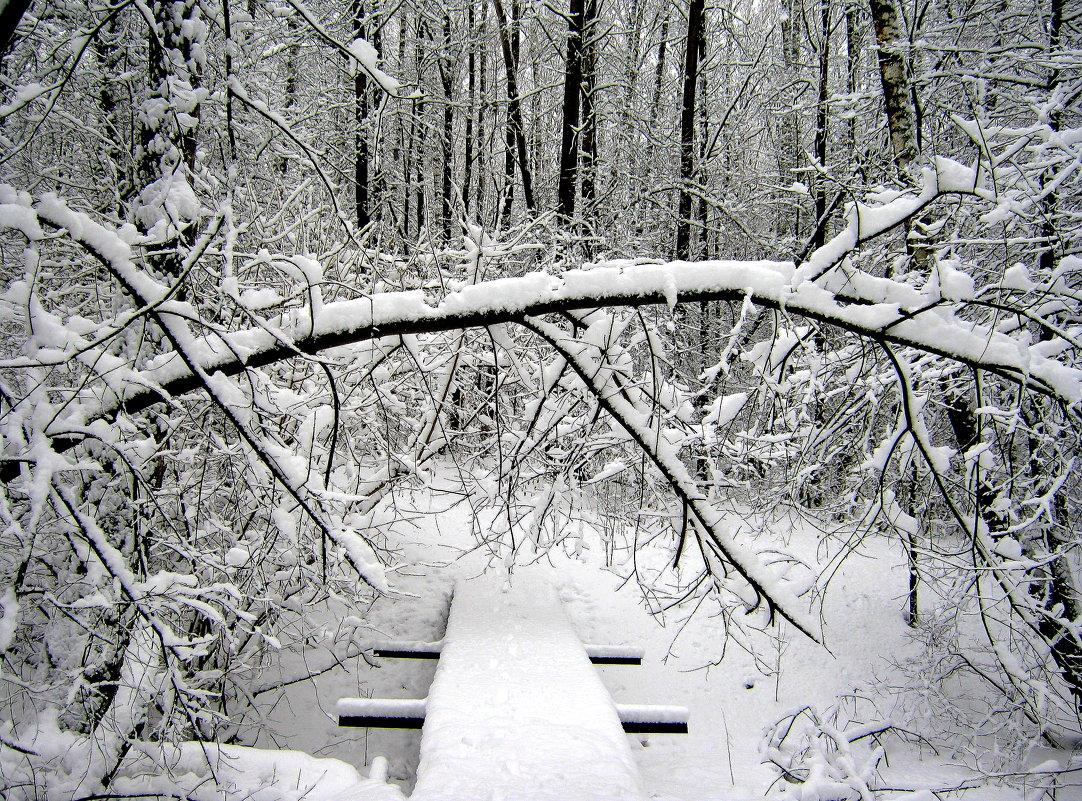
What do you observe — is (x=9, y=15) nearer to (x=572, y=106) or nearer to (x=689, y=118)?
(x=572, y=106)

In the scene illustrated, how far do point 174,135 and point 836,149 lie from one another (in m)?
12.1

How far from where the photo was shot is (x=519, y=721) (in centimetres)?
423

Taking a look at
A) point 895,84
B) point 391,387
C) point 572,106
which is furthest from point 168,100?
point 572,106

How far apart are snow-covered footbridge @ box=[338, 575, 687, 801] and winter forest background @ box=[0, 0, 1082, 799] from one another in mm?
1013

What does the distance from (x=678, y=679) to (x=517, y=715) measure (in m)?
3.33

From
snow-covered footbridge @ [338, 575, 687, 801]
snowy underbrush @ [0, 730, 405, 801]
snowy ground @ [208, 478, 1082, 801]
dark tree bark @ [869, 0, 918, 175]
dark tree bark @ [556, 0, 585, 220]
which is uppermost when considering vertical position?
dark tree bark @ [556, 0, 585, 220]

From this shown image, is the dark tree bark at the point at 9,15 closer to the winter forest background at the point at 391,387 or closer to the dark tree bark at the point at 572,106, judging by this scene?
the winter forest background at the point at 391,387

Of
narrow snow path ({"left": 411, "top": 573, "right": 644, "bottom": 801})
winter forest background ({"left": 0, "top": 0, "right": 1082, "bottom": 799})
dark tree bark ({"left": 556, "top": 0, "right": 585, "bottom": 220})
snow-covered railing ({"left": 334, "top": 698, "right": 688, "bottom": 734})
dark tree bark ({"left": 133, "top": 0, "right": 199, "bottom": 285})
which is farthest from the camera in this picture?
dark tree bark ({"left": 556, "top": 0, "right": 585, "bottom": 220})

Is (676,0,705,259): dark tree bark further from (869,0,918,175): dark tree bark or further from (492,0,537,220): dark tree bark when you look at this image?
(869,0,918,175): dark tree bark

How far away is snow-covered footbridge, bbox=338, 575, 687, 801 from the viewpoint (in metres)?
3.53

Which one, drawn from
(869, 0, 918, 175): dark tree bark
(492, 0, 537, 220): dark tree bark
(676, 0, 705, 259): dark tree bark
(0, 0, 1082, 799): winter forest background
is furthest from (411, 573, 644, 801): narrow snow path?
(492, 0, 537, 220): dark tree bark

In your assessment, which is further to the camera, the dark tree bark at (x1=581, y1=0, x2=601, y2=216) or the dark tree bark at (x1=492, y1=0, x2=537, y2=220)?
the dark tree bark at (x1=492, y1=0, x2=537, y2=220)

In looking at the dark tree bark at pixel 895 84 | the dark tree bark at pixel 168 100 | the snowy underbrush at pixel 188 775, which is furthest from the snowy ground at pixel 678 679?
the dark tree bark at pixel 895 84

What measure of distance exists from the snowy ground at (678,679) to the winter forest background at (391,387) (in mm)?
485
